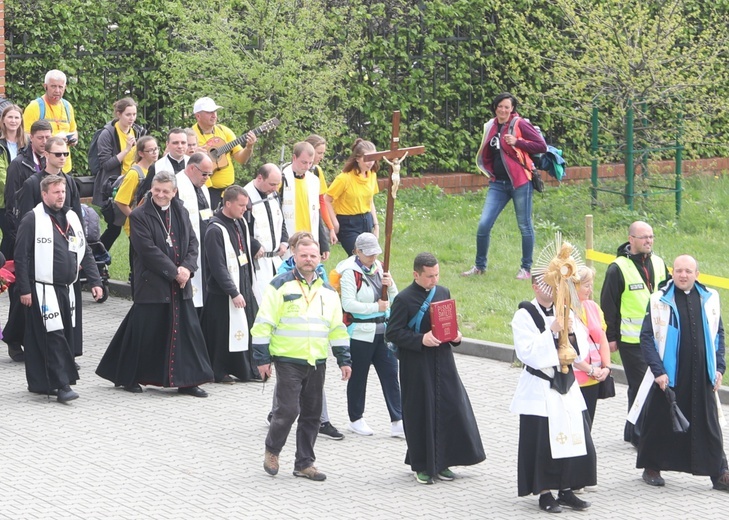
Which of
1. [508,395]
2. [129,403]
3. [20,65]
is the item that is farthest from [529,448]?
[20,65]

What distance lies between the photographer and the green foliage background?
55.3 ft

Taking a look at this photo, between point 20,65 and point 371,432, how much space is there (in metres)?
8.59

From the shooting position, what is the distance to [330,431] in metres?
10.4

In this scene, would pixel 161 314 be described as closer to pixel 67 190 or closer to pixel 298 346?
pixel 67 190

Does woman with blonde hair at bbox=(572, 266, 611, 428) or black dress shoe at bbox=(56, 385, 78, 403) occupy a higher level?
woman with blonde hair at bbox=(572, 266, 611, 428)

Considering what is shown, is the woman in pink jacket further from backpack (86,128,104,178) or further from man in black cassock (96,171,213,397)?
man in black cassock (96,171,213,397)

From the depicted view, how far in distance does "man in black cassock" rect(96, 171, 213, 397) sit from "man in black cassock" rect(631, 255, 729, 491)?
387 centimetres

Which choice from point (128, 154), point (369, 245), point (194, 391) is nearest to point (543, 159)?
point (128, 154)

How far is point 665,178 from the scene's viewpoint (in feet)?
61.6

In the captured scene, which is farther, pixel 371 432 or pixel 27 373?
pixel 27 373

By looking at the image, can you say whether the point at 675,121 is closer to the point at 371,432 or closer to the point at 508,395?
the point at 508,395

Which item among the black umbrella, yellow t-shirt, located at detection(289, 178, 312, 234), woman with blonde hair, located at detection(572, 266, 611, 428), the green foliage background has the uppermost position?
the green foliage background

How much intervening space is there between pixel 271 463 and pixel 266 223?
124 inches

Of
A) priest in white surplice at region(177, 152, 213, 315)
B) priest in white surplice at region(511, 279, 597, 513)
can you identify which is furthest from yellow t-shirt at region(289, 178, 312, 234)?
priest in white surplice at region(511, 279, 597, 513)
